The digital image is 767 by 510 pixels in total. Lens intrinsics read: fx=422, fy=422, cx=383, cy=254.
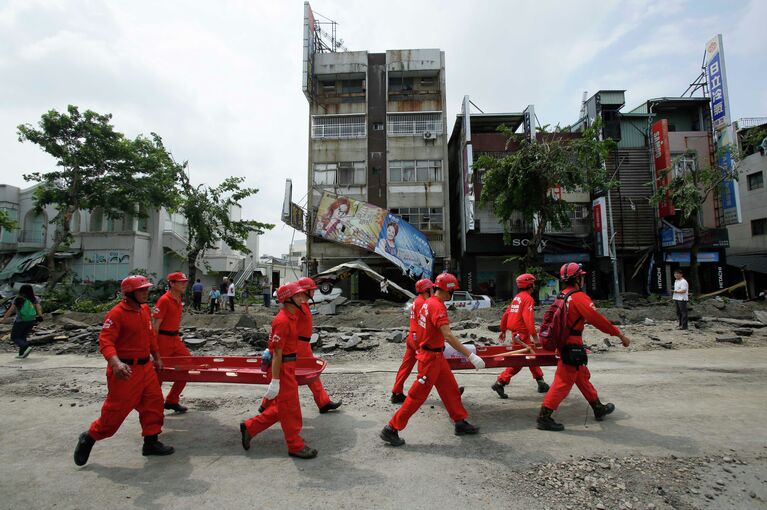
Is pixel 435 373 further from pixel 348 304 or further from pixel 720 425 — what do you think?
pixel 348 304

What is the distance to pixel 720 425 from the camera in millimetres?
4570

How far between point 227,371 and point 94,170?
2349 centimetres

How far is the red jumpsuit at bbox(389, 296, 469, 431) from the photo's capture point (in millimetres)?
4219

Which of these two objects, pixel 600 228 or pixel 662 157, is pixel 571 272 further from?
Result: pixel 662 157

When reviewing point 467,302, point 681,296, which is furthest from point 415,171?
point 681,296

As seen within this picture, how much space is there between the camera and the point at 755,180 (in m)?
25.6

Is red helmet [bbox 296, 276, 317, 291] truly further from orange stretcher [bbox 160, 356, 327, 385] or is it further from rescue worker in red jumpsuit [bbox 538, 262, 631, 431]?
rescue worker in red jumpsuit [bbox 538, 262, 631, 431]

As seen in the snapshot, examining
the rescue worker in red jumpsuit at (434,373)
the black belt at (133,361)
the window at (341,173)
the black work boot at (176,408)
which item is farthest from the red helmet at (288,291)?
the window at (341,173)

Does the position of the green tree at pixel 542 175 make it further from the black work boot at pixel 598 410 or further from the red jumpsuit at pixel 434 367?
the red jumpsuit at pixel 434 367

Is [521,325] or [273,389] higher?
[521,325]

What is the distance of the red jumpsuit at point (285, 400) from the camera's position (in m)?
3.90

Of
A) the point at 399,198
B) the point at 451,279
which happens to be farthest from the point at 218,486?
the point at 399,198

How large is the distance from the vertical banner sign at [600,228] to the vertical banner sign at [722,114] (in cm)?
584

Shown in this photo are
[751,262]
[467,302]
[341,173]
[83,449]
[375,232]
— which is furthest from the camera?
[341,173]
